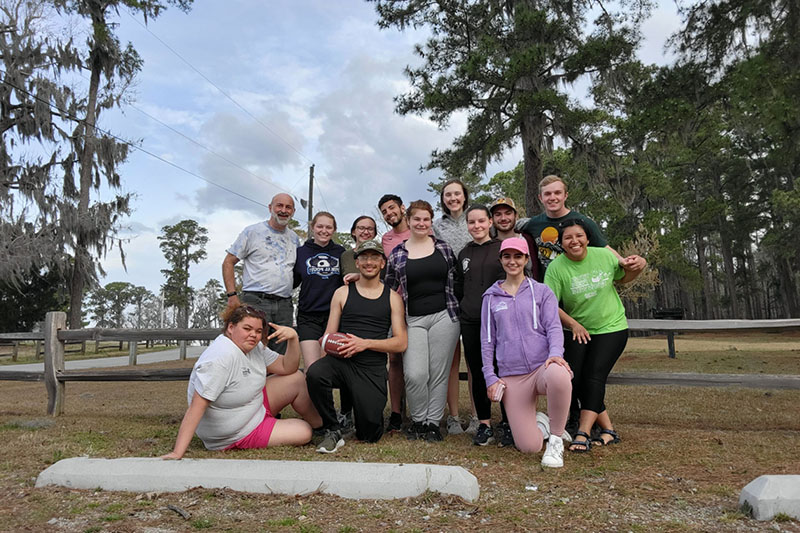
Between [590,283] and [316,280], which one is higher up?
[316,280]

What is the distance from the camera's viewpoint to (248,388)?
13.0 feet

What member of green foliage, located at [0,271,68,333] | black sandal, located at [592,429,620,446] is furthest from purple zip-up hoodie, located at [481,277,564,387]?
green foliage, located at [0,271,68,333]

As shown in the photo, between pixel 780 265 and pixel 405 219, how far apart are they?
1622 inches

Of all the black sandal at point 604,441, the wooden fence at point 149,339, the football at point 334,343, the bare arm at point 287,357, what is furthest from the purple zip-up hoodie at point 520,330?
the wooden fence at point 149,339

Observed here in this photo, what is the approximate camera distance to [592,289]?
443 centimetres

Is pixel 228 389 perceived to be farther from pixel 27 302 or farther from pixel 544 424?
pixel 27 302

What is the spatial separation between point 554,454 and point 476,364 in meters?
1.10

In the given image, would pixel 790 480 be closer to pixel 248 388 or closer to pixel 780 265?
pixel 248 388

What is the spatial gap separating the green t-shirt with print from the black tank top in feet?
4.67

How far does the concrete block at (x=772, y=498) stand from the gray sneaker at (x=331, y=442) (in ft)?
8.77

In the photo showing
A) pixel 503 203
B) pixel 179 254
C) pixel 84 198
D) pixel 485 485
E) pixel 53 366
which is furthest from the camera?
pixel 179 254

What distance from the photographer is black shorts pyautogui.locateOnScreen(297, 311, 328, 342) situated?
498 centimetres

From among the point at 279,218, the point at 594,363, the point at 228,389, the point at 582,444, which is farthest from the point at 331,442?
the point at 279,218

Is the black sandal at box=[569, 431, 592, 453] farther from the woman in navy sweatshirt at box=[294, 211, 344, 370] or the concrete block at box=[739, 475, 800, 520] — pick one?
the woman in navy sweatshirt at box=[294, 211, 344, 370]
